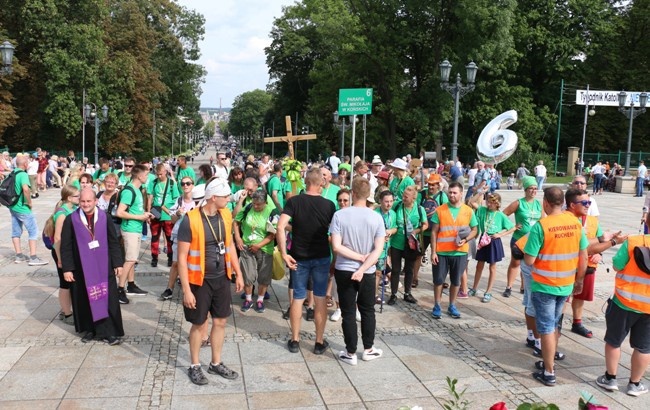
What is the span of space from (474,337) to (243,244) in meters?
2.93

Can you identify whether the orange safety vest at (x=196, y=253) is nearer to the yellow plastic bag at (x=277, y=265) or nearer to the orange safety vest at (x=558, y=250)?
the yellow plastic bag at (x=277, y=265)

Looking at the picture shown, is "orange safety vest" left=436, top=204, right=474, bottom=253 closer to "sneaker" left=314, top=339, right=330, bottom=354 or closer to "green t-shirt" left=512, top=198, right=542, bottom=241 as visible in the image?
"green t-shirt" left=512, top=198, right=542, bottom=241

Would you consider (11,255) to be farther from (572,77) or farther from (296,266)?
(572,77)

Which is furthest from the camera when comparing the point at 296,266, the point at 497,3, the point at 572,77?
the point at 572,77

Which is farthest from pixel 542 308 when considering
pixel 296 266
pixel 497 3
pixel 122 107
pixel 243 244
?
pixel 122 107

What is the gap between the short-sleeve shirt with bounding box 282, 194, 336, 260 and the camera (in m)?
5.68

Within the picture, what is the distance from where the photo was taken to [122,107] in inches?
1628

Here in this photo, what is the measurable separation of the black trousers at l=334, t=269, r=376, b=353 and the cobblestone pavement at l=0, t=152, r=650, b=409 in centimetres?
32

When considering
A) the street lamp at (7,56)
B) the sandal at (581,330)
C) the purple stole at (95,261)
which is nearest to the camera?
the purple stole at (95,261)

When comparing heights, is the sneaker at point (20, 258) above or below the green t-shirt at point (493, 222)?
below

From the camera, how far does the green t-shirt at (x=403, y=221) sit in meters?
7.41

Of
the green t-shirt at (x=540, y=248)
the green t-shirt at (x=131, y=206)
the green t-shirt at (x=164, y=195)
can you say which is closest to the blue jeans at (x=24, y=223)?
the green t-shirt at (x=164, y=195)

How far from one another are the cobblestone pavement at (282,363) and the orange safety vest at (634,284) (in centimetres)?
82

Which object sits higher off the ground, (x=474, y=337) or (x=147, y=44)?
(x=147, y=44)
